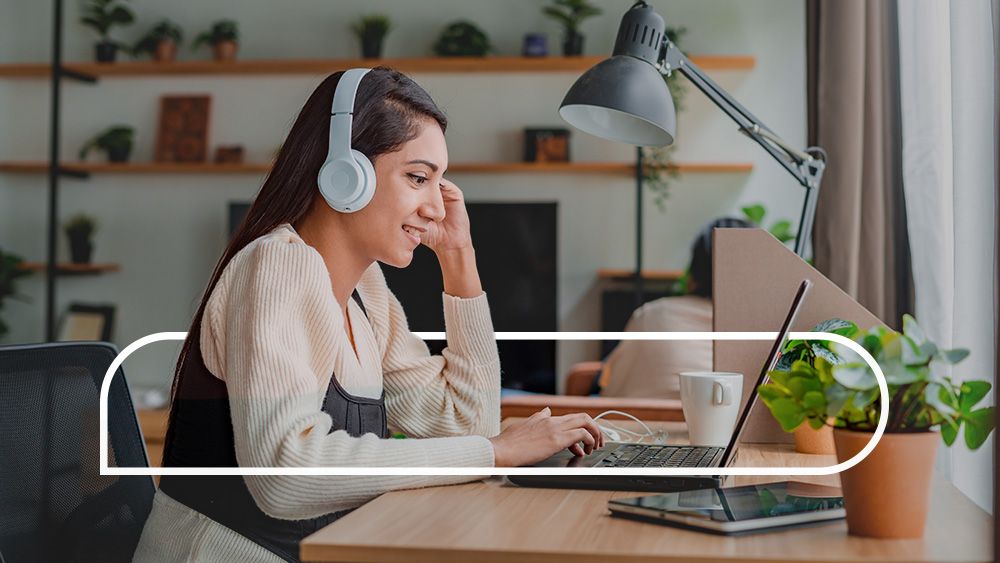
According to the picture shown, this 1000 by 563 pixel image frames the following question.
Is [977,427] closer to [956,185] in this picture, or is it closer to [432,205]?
[432,205]

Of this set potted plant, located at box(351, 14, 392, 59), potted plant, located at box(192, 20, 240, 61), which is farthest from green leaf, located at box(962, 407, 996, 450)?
potted plant, located at box(192, 20, 240, 61)

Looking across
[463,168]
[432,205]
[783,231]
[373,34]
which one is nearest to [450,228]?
[432,205]

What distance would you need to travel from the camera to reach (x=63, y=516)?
1.13m

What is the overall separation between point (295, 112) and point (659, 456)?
10.0 ft

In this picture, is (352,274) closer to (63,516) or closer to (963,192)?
(63,516)

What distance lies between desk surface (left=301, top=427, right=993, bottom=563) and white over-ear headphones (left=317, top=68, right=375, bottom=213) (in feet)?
1.20

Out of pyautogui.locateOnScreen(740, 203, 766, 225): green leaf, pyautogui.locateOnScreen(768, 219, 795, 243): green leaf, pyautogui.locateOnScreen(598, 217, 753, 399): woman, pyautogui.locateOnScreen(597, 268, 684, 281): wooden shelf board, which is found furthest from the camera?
pyautogui.locateOnScreen(597, 268, 684, 281): wooden shelf board

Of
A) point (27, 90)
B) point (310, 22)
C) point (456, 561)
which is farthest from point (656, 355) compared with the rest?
point (27, 90)

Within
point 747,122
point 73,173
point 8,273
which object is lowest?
point 8,273

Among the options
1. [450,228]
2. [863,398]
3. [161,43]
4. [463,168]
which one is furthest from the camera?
[161,43]

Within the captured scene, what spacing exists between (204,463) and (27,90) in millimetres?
3505

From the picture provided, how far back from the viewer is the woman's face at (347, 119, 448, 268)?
1138mm

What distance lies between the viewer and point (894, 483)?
2.35 ft

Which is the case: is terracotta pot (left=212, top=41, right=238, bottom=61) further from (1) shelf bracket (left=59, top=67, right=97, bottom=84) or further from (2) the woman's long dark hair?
(2) the woman's long dark hair
